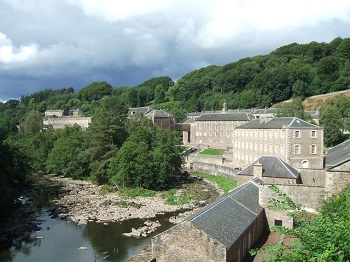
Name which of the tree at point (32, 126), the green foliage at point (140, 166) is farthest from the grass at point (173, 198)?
the tree at point (32, 126)

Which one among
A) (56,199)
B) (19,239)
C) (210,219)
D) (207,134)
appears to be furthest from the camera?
→ (207,134)

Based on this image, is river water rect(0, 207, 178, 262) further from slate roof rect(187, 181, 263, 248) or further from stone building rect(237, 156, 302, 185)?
stone building rect(237, 156, 302, 185)

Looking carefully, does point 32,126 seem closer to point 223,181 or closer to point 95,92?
point 223,181

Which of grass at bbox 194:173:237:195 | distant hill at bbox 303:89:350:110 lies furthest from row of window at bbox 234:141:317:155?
distant hill at bbox 303:89:350:110

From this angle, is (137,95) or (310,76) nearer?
(310,76)

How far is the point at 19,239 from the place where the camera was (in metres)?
27.5

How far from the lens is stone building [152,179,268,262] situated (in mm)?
16625

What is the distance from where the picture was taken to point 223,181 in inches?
1907

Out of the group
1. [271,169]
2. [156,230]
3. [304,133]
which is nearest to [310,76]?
[304,133]

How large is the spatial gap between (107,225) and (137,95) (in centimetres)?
A: 10629

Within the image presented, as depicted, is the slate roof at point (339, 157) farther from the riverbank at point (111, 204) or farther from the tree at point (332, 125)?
the tree at point (332, 125)

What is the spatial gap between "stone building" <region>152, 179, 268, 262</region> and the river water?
7575mm

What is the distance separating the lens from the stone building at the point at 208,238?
54.5 ft

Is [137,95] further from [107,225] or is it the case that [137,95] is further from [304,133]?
[107,225]
